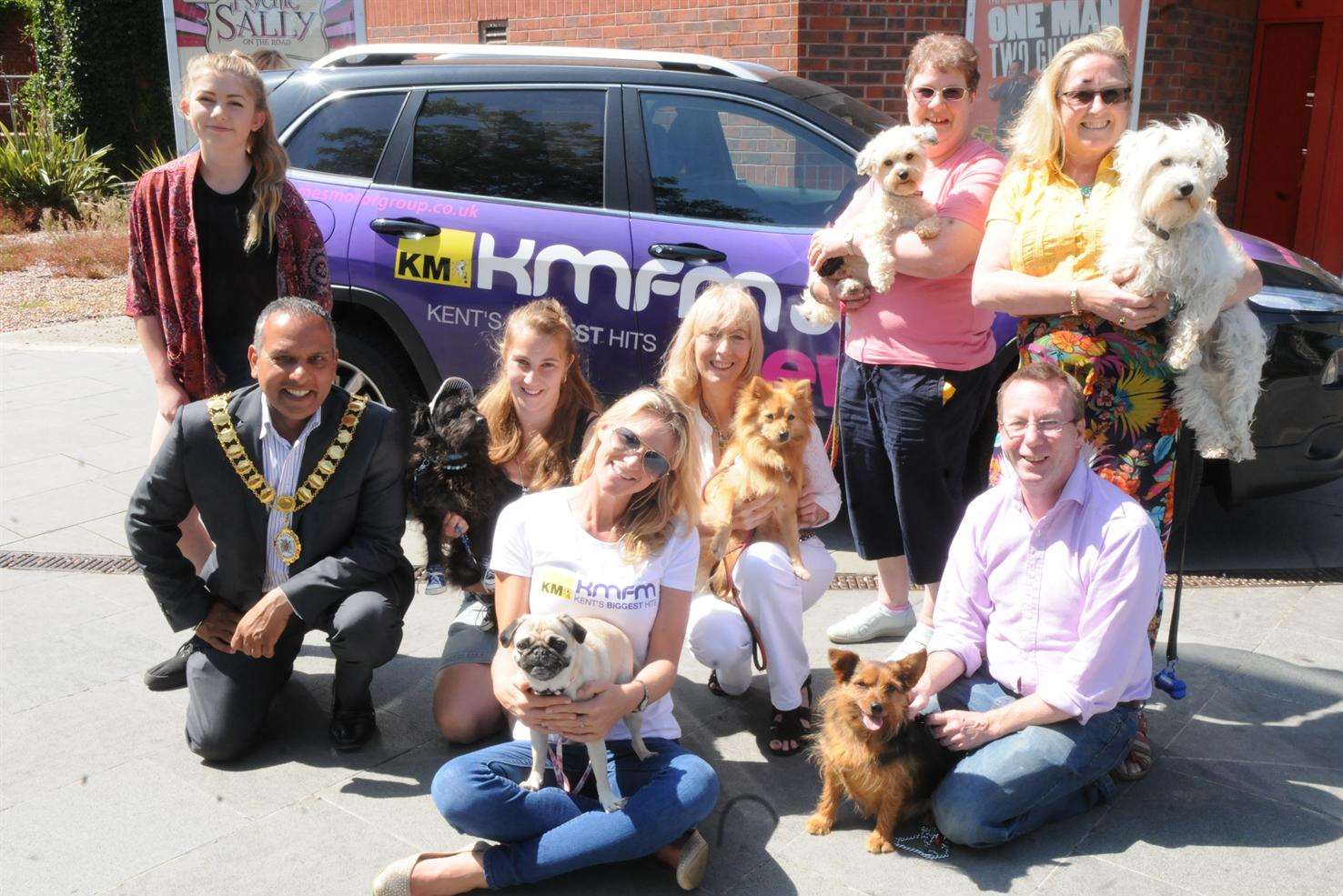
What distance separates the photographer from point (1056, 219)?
3178 mm

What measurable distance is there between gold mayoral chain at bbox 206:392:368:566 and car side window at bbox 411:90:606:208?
2099mm

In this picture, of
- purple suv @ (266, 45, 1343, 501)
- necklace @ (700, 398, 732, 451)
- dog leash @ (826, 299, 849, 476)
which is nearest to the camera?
necklace @ (700, 398, 732, 451)

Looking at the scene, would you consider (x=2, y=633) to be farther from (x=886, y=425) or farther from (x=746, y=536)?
(x=886, y=425)

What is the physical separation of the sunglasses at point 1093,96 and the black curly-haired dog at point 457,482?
1.99m

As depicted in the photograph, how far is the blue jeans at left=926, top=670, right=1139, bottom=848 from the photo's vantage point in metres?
2.86

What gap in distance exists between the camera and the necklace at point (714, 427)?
3.77 meters

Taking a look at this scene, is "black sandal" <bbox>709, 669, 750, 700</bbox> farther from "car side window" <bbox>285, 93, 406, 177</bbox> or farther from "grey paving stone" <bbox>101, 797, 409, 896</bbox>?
"car side window" <bbox>285, 93, 406, 177</bbox>

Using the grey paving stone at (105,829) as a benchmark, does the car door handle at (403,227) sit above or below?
above

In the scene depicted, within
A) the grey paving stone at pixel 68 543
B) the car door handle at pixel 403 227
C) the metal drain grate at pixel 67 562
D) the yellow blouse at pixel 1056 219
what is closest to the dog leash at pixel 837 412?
the yellow blouse at pixel 1056 219

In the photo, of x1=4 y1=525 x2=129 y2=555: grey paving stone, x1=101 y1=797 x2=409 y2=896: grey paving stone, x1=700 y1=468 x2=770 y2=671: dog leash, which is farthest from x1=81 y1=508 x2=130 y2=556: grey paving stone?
x1=700 y1=468 x2=770 y2=671: dog leash

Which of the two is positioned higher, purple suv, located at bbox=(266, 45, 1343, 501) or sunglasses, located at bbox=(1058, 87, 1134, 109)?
sunglasses, located at bbox=(1058, 87, 1134, 109)

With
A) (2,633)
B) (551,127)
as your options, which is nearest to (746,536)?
(551,127)

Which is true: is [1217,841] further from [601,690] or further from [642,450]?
[642,450]

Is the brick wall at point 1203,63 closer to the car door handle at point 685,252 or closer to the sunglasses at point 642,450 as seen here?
the car door handle at point 685,252
